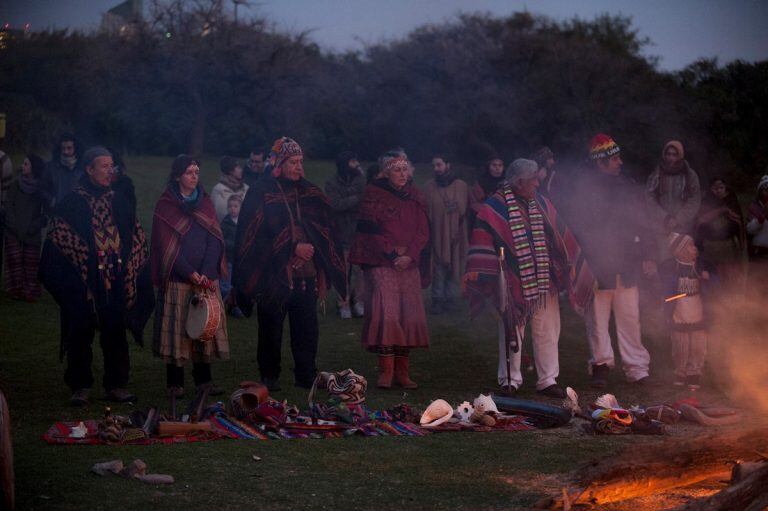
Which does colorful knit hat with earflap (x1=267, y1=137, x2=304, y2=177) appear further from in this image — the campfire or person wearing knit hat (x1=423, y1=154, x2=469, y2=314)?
person wearing knit hat (x1=423, y1=154, x2=469, y2=314)

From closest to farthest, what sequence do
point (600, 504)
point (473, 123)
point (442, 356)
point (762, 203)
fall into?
point (600, 504) → point (762, 203) → point (442, 356) → point (473, 123)

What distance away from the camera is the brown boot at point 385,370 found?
32.9ft

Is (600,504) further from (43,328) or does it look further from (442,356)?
(43,328)

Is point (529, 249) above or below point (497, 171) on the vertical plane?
below

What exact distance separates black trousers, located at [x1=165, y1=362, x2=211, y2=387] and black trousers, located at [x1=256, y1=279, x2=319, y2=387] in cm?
65

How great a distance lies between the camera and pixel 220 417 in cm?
836

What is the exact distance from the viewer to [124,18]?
3550 centimetres

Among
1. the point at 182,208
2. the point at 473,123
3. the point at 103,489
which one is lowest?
the point at 103,489

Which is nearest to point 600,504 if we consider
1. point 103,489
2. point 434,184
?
point 103,489

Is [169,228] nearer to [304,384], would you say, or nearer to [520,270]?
[304,384]

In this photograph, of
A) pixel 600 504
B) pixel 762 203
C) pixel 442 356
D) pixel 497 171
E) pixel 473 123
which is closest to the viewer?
pixel 600 504

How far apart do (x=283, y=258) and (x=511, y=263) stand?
6.33 feet

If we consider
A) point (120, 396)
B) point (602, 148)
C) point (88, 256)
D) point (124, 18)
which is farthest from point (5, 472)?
point (124, 18)

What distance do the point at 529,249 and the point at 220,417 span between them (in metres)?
3.10
